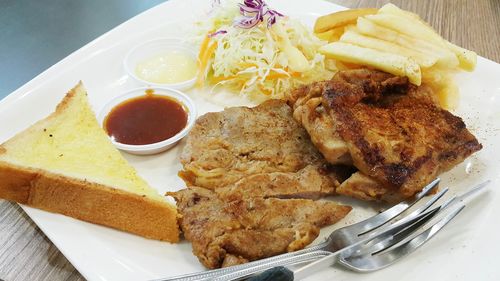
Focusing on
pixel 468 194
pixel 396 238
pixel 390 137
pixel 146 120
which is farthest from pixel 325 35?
pixel 396 238

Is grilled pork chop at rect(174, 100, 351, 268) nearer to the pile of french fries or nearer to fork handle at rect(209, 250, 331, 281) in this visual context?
fork handle at rect(209, 250, 331, 281)

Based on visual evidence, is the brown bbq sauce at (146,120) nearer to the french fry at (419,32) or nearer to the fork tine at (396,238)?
the fork tine at (396,238)

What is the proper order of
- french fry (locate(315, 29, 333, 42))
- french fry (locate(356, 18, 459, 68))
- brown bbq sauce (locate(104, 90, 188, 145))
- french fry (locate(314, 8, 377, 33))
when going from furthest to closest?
french fry (locate(315, 29, 333, 42)) < french fry (locate(314, 8, 377, 33)) < french fry (locate(356, 18, 459, 68)) < brown bbq sauce (locate(104, 90, 188, 145))

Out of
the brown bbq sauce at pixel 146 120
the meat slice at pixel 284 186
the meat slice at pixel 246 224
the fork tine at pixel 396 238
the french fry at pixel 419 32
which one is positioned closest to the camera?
the meat slice at pixel 246 224

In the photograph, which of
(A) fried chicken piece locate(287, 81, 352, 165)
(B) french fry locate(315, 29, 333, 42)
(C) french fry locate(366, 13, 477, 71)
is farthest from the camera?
(B) french fry locate(315, 29, 333, 42)

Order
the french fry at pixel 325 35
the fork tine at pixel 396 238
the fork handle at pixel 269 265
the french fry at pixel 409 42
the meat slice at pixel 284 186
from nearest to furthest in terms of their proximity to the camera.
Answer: the fork handle at pixel 269 265
the fork tine at pixel 396 238
the meat slice at pixel 284 186
the french fry at pixel 409 42
the french fry at pixel 325 35

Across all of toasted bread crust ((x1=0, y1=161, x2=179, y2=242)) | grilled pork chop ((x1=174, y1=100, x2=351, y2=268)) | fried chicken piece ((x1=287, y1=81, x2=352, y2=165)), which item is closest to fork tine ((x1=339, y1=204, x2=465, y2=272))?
grilled pork chop ((x1=174, y1=100, x2=351, y2=268))

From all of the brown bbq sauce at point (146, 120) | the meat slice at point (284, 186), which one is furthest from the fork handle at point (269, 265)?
the brown bbq sauce at point (146, 120)
